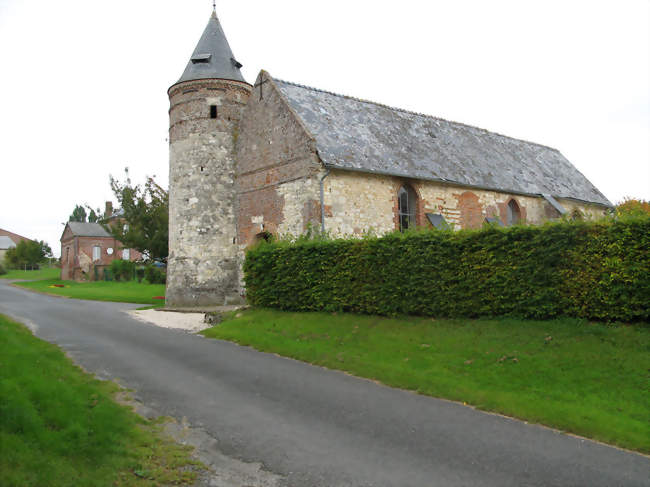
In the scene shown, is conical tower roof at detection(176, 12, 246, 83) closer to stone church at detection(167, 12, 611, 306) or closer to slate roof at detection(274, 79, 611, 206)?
stone church at detection(167, 12, 611, 306)

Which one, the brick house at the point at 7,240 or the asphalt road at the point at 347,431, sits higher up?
the brick house at the point at 7,240

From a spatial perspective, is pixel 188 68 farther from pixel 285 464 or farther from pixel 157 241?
pixel 285 464

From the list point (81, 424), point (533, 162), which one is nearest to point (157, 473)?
point (81, 424)

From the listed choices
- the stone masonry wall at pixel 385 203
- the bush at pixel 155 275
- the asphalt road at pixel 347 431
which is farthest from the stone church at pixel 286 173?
the bush at pixel 155 275

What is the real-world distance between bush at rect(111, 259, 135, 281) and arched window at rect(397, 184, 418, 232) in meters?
31.4

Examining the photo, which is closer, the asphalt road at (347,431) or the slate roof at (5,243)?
the asphalt road at (347,431)

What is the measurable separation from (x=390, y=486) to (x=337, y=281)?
32.3 feet

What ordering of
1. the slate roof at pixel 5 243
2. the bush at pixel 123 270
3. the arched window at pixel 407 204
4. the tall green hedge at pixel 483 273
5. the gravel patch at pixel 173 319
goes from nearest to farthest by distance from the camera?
the tall green hedge at pixel 483 273 → the gravel patch at pixel 173 319 → the arched window at pixel 407 204 → the bush at pixel 123 270 → the slate roof at pixel 5 243

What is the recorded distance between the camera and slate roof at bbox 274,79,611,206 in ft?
67.3

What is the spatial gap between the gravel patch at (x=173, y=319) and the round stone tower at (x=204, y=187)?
168 cm

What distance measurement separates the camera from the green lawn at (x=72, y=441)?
188 inches

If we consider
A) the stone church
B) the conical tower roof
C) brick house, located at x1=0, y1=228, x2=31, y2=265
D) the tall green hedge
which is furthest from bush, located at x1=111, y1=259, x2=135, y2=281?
brick house, located at x1=0, y1=228, x2=31, y2=265

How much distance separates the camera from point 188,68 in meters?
23.9

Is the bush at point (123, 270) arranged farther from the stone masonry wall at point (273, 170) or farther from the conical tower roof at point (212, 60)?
A: the stone masonry wall at point (273, 170)
